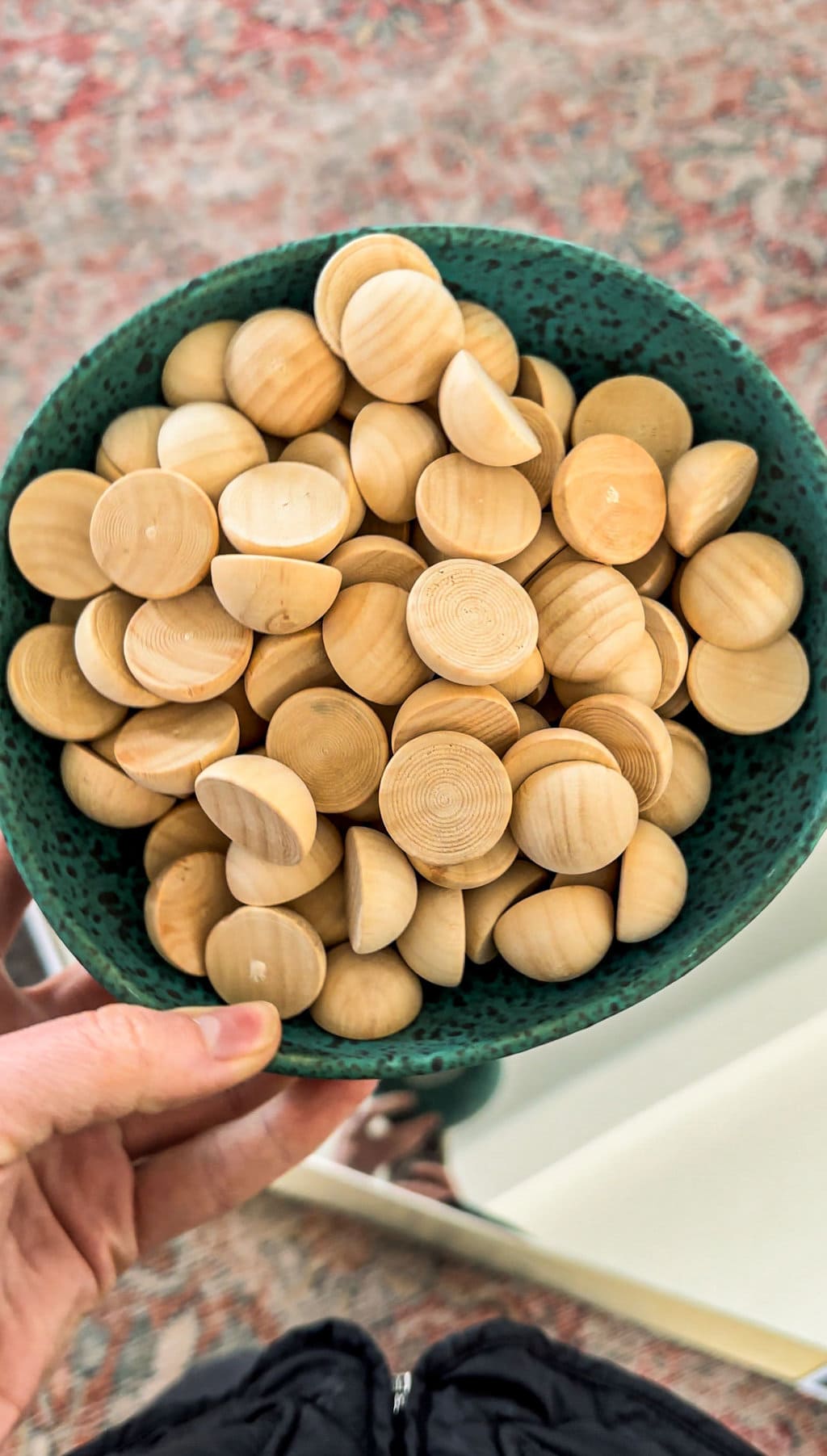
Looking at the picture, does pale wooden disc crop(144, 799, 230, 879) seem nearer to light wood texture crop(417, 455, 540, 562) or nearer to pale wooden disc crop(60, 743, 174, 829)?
pale wooden disc crop(60, 743, 174, 829)

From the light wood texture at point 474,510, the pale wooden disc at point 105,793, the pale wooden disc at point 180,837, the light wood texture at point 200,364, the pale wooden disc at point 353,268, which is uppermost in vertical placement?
the pale wooden disc at point 353,268

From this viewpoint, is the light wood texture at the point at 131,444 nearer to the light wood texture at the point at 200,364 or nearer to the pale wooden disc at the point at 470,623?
the light wood texture at the point at 200,364

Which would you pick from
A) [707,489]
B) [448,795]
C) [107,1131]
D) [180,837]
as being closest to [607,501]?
[707,489]

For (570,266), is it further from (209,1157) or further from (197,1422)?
(197,1422)

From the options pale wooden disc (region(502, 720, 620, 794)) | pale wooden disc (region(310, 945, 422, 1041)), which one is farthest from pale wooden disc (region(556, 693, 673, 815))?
pale wooden disc (region(310, 945, 422, 1041))

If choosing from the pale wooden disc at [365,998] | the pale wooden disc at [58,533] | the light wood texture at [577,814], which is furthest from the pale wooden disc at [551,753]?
the pale wooden disc at [58,533]

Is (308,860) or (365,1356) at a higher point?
(308,860)

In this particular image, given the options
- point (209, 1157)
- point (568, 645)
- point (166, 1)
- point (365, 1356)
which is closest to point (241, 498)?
point (568, 645)
